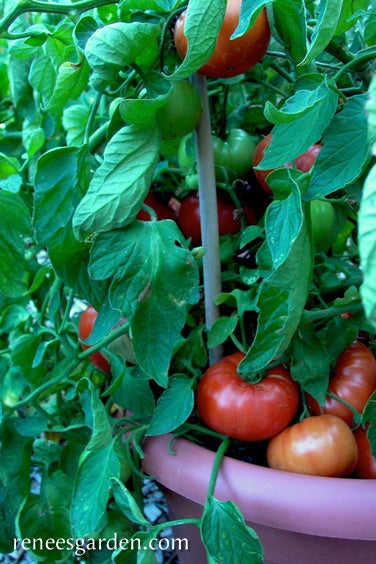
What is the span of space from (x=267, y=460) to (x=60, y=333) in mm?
253

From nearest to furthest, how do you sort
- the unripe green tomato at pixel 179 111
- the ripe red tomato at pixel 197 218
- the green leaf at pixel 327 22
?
the green leaf at pixel 327 22 < the unripe green tomato at pixel 179 111 < the ripe red tomato at pixel 197 218

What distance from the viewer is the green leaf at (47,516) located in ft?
1.93

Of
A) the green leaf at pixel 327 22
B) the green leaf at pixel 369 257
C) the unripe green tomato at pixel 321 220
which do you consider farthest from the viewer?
the unripe green tomato at pixel 321 220

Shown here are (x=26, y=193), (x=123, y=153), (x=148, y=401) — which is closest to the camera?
(x=123, y=153)

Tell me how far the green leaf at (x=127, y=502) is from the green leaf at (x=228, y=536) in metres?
0.05

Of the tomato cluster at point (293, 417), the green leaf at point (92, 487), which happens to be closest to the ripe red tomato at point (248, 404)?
the tomato cluster at point (293, 417)

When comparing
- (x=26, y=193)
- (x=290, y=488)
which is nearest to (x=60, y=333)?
(x=26, y=193)

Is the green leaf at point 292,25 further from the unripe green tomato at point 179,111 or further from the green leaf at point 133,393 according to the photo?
the green leaf at point 133,393

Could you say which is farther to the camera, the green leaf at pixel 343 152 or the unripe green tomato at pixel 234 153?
the unripe green tomato at pixel 234 153

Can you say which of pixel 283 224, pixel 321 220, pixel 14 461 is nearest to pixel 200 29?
pixel 283 224

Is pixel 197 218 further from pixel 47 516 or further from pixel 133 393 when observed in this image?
pixel 47 516

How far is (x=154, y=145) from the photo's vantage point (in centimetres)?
40

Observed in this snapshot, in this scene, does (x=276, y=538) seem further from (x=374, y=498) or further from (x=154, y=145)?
(x=154, y=145)

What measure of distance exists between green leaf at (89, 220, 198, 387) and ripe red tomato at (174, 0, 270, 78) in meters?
0.13
